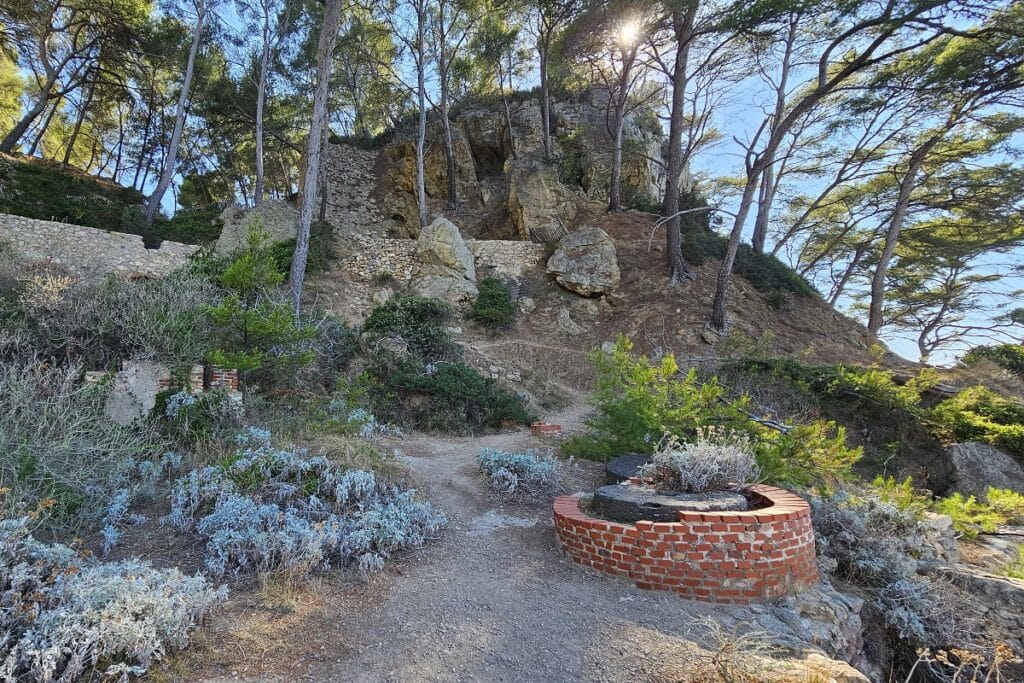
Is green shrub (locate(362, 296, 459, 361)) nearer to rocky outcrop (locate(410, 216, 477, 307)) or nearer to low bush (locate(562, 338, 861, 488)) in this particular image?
rocky outcrop (locate(410, 216, 477, 307))

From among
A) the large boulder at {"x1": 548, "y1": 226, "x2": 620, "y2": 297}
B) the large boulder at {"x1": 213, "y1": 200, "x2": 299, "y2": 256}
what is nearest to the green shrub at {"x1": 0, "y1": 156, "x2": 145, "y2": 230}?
the large boulder at {"x1": 213, "y1": 200, "x2": 299, "y2": 256}

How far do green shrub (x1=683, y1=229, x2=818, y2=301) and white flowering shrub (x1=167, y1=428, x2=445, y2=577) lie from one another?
12.6m

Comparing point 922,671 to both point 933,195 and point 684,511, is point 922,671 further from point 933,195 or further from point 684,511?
point 933,195

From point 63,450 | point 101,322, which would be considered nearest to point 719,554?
point 63,450

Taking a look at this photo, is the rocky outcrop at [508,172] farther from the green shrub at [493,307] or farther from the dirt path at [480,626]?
the dirt path at [480,626]

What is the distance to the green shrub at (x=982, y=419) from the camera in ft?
22.4

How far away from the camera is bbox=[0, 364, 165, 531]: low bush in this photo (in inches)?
129

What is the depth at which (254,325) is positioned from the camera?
579 cm

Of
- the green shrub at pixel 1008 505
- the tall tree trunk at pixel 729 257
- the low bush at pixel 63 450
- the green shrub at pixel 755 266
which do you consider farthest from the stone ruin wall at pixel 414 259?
the green shrub at pixel 1008 505

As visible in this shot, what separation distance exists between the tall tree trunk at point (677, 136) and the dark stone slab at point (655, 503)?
30.1 ft

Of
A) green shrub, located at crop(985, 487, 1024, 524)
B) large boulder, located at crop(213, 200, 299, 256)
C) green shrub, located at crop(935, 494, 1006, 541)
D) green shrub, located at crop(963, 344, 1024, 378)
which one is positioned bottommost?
green shrub, located at crop(935, 494, 1006, 541)

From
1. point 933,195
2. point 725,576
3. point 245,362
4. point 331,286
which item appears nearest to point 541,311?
point 331,286

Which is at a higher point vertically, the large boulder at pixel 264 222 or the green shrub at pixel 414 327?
the large boulder at pixel 264 222

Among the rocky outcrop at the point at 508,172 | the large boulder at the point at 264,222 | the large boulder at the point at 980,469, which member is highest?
the rocky outcrop at the point at 508,172
